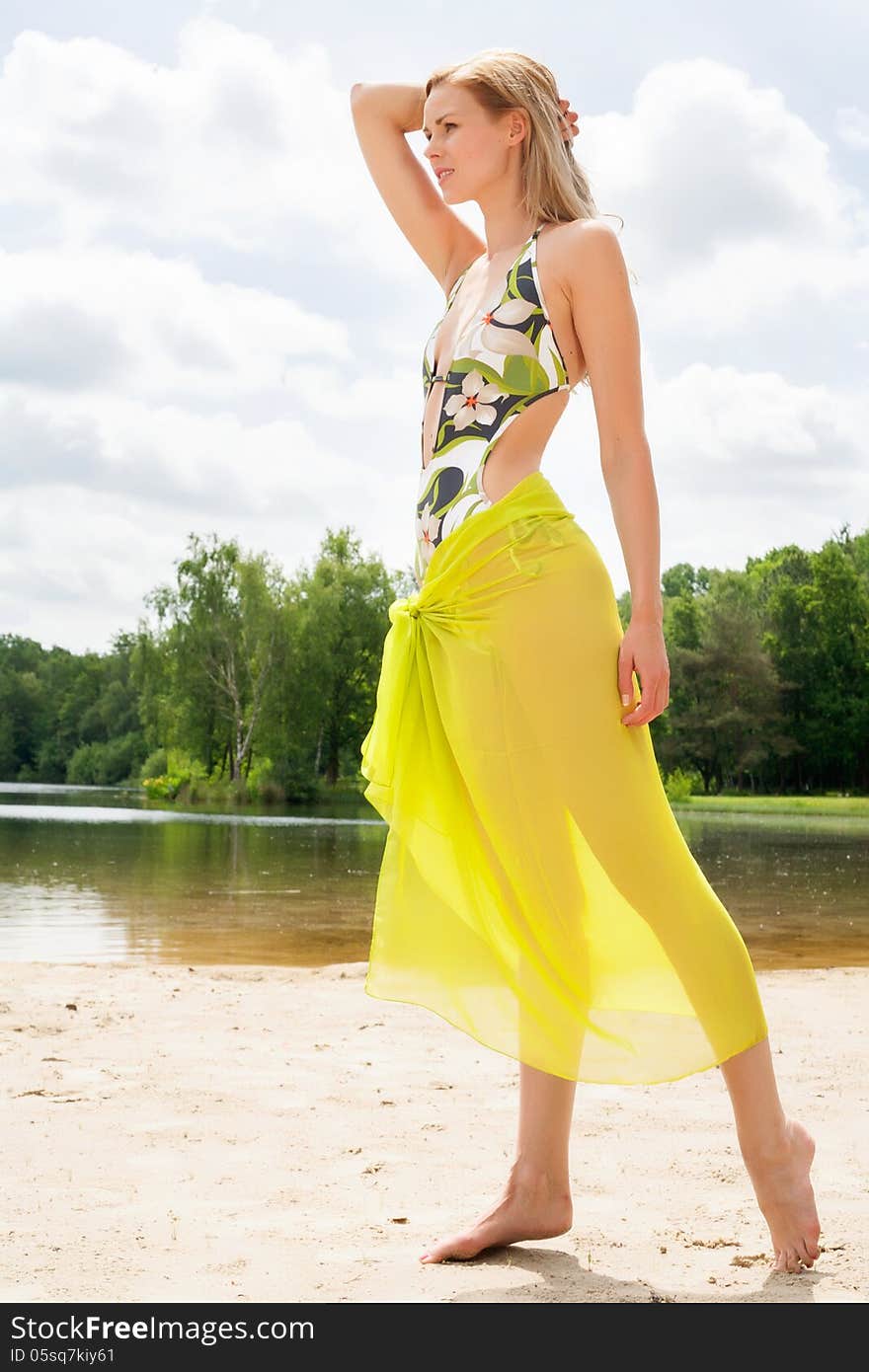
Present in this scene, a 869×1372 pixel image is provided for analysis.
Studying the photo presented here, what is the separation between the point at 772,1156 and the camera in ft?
7.33

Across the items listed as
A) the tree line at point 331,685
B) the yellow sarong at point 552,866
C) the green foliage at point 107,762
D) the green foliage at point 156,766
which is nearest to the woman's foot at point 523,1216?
the yellow sarong at point 552,866

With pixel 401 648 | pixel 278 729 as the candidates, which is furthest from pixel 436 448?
pixel 278 729

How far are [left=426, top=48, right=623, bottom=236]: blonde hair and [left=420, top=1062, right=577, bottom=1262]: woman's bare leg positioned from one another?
166 centimetres

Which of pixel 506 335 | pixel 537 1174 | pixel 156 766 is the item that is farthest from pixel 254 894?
pixel 156 766

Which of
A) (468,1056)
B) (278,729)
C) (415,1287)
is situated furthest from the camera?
(278,729)

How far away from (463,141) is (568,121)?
0.22 metres

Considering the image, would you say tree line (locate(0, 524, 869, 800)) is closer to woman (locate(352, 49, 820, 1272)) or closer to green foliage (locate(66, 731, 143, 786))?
green foliage (locate(66, 731, 143, 786))

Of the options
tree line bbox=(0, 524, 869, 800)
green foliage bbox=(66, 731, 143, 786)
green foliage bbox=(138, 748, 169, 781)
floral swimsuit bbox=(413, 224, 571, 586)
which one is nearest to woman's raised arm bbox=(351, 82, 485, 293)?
floral swimsuit bbox=(413, 224, 571, 586)

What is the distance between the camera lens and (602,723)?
2227 millimetres

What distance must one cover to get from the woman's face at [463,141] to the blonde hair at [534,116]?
0.07 ft

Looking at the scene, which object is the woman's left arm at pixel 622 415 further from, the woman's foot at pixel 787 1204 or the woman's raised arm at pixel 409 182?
the woman's foot at pixel 787 1204

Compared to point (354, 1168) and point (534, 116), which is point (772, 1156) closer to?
point (354, 1168)
